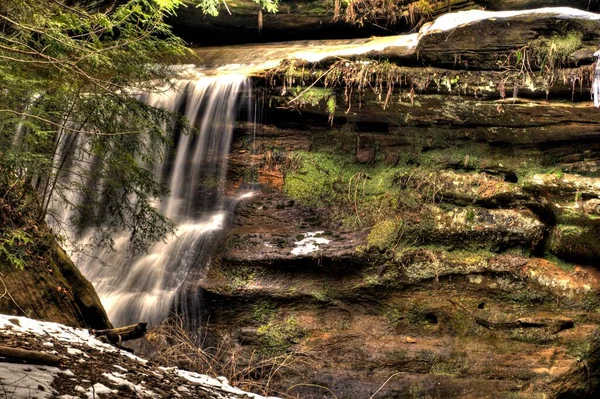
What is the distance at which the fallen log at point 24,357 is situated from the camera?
3098 mm

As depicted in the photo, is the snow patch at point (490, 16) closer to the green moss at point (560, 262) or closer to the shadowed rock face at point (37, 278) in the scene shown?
the green moss at point (560, 262)

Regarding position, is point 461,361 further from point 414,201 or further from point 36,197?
point 36,197

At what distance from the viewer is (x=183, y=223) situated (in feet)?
30.2

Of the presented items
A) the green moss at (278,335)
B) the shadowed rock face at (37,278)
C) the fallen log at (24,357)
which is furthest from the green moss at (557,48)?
the fallen log at (24,357)

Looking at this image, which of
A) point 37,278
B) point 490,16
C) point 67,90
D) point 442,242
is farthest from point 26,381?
point 490,16

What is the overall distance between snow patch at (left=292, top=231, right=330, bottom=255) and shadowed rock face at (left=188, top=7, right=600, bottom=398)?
20mm

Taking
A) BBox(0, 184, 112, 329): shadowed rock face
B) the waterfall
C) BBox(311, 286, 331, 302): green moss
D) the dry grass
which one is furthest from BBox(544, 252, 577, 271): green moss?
BBox(0, 184, 112, 329): shadowed rock face

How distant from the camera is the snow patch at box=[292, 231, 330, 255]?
26.3 feet

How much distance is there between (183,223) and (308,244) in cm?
222

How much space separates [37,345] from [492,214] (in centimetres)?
589

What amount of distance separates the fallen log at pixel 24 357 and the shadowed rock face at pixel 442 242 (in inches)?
163

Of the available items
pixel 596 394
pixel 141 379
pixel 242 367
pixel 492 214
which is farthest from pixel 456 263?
pixel 141 379

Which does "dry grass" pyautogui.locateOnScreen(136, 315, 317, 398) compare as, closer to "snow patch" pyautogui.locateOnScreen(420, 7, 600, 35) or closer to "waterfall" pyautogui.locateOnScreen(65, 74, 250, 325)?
"waterfall" pyautogui.locateOnScreen(65, 74, 250, 325)

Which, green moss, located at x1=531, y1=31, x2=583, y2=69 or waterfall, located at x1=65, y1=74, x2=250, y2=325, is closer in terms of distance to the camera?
green moss, located at x1=531, y1=31, x2=583, y2=69
